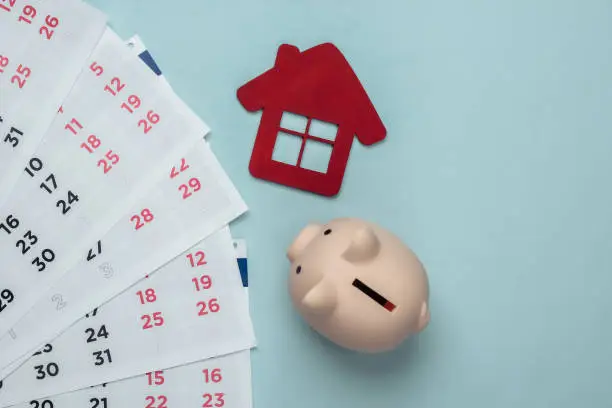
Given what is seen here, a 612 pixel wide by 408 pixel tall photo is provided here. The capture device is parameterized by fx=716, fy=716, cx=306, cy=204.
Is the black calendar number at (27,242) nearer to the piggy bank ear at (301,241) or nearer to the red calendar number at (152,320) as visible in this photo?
the red calendar number at (152,320)

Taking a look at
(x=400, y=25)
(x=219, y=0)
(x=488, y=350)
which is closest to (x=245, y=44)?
(x=219, y=0)

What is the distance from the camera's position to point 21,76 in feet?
2.10

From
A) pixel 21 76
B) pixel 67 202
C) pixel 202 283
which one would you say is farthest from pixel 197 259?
pixel 21 76

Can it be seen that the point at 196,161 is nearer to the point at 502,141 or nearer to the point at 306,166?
the point at 306,166

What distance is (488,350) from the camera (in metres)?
0.69

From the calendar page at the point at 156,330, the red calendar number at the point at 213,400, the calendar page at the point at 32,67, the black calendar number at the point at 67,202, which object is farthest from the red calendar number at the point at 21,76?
the red calendar number at the point at 213,400

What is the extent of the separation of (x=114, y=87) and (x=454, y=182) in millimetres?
335

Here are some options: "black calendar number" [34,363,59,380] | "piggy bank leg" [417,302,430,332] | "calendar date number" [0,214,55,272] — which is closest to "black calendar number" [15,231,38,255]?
"calendar date number" [0,214,55,272]

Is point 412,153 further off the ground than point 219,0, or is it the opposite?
point 219,0

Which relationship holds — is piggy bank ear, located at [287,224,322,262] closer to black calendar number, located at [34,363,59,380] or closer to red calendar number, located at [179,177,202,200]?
red calendar number, located at [179,177,202,200]

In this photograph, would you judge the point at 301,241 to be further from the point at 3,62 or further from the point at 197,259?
the point at 3,62

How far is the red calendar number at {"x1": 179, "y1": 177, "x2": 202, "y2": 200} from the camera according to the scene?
2.15 feet

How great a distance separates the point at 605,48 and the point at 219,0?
1.29 feet

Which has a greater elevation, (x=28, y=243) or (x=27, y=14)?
(x=27, y=14)
